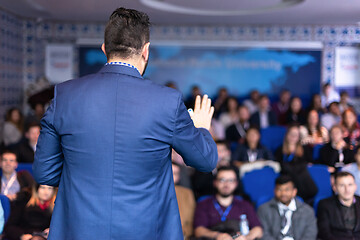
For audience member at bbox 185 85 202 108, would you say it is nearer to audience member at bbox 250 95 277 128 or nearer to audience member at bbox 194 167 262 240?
Result: audience member at bbox 250 95 277 128

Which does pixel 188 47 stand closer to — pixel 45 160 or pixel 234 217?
pixel 234 217

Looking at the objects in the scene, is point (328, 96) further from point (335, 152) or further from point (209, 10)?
point (335, 152)

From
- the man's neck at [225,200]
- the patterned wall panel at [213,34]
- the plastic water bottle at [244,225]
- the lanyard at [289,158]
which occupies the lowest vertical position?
the plastic water bottle at [244,225]

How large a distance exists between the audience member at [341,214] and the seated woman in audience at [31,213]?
230 cm

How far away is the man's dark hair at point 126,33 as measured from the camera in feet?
3.83

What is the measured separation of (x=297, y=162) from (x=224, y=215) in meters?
2.00

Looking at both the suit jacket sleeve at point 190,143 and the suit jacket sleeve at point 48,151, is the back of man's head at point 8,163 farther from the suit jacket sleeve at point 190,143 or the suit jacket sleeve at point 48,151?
the suit jacket sleeve at point 190,143

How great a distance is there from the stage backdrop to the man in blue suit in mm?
8043

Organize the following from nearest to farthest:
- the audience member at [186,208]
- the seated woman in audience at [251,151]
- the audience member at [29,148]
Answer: the audience member at [186,208] < the audience member at [29,148] < the seated woman in audience at [251,151]

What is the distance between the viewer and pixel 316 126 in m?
6.60

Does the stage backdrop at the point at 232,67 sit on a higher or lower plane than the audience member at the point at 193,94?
higher

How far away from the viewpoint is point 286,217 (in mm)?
3639

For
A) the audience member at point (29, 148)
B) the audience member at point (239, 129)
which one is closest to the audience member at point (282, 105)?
the audience member at point (239, 129)

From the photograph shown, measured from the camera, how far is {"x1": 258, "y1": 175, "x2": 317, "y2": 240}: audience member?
3592 millimetres
